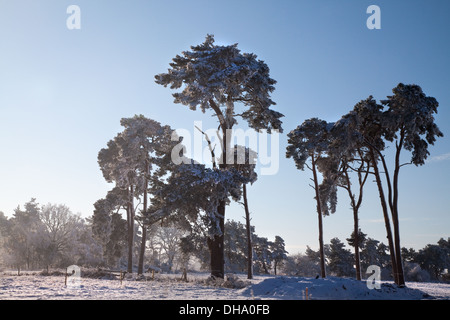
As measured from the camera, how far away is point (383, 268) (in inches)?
2157

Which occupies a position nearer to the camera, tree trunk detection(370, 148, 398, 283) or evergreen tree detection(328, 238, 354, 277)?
tree trunk detection(370, 148, 398, 283)

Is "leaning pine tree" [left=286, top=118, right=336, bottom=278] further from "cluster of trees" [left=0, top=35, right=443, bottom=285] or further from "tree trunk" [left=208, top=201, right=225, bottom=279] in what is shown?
"tree trunk" [left=208, top=201, right=225, bottom=279]

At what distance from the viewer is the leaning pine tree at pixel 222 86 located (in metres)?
21.9

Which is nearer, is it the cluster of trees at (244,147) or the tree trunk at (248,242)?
the cluster of trees at (244,147)

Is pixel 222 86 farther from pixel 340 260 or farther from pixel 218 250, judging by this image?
Answer: pixel 340 260

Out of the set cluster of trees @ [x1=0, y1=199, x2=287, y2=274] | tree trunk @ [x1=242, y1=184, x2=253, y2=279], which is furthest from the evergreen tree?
tree trunk @ [x1=242, y1=184, x2=253, y2=279]

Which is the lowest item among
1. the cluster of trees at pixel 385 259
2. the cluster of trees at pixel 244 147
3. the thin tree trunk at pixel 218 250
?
the cluster of trees at pixel 385 259

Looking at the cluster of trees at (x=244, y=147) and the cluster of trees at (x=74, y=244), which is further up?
the cluster of trees at (x=244, y=147)

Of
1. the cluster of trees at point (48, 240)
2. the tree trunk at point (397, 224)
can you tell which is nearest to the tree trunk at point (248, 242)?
the tree trunk at point (397, 224)

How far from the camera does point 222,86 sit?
21.6 meters

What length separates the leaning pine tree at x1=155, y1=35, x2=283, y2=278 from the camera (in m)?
21.9

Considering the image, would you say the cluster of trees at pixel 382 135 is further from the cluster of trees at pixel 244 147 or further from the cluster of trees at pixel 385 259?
the cluster of trees at pixel 385 259
